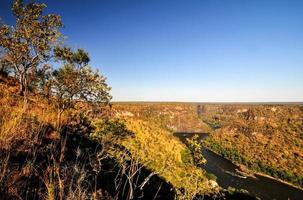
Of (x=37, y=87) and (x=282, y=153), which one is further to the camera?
(x=282, y=153)

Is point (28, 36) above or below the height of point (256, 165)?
above

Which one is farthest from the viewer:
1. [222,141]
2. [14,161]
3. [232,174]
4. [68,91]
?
[222,141]

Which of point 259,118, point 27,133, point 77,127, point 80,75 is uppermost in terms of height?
point 80,75

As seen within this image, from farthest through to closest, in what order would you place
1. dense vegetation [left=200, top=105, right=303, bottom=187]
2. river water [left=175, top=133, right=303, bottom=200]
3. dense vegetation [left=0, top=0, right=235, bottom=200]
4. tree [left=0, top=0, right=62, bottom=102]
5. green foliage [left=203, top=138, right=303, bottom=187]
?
dense vegetation [left=200, top=105, right=303, bottom=187] → green foliage [left=203, top=138, right=303, bottom=187] → river water [left=175, top=133, right=303, bottom=200] → tree [left=0, top=0, right=62, bottom=102] → dense vegetation [left=0, top=0, right=235, bottom=200]

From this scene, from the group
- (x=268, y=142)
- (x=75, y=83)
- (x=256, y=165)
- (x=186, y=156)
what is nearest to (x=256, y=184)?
(x=256, y=165)

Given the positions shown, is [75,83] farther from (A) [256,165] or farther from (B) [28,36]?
(A) [256,165]

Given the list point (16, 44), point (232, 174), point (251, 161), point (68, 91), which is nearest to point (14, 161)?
point (16, 44)

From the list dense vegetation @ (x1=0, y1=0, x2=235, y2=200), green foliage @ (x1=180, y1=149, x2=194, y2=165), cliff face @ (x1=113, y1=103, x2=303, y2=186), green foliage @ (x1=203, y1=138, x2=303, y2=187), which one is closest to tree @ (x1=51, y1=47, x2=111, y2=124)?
dense vegetation @ (x1=0, y1=0, x2=235, y2=200)

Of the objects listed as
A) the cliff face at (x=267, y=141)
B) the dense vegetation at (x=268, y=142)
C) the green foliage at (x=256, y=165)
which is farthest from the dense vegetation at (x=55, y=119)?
the dense vegetation at (x=268, y=142)

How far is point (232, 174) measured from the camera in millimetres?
85250

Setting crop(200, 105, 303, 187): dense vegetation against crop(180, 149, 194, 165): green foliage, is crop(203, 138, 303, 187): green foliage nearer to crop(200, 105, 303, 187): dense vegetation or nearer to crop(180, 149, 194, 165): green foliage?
crop(200, 105, 303, 187): dense vegetation

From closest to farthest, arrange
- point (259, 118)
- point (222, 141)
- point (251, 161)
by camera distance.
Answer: point (251, 161)
point (222, 141)
point (259, 118)

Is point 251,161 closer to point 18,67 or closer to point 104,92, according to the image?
point 104,92

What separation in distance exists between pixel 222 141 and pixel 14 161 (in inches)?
5762
